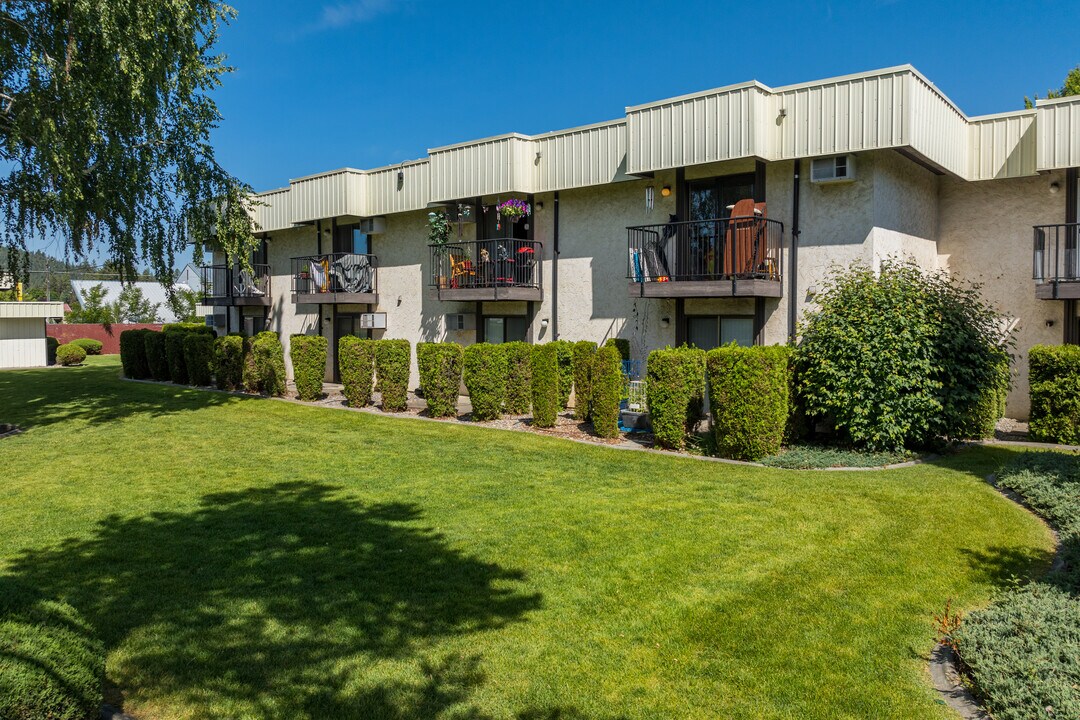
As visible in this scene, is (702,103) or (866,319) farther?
(702,103)

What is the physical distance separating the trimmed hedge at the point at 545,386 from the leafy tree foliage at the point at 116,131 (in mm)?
7774

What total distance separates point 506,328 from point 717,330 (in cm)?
564

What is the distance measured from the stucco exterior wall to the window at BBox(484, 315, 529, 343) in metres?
8.96

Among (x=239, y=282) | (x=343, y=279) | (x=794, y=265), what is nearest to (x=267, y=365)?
(x=343, y=279)

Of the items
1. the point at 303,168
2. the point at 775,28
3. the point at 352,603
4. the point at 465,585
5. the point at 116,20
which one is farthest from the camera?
the point at 303,168

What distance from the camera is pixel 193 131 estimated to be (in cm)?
1488

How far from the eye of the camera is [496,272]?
16.1 meters

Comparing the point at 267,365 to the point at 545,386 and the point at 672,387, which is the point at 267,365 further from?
the point at 672,387

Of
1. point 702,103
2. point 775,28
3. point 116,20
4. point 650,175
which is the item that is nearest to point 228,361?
point 116,20

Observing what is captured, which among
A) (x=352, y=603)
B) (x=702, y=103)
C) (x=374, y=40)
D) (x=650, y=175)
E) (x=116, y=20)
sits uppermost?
(x=374, y=40)

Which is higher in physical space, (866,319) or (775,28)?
(775,28)

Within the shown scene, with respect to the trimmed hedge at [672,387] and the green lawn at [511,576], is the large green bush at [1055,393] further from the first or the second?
the trimmed hedge at [672,387]

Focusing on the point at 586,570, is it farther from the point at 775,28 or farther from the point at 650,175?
the point at 775,28

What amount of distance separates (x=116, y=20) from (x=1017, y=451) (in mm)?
15998
